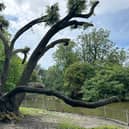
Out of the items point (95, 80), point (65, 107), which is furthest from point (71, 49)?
point (65, 107)

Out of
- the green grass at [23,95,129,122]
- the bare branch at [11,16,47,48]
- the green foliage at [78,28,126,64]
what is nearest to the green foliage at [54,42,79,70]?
the green foliage at [78,28,126,64]

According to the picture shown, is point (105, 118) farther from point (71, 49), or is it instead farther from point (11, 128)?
point (71, 49)

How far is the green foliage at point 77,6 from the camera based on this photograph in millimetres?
13109

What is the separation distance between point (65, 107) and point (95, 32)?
73.8 ft

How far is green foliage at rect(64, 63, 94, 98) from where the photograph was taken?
31.9m

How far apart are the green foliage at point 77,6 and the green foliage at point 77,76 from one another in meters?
18.9

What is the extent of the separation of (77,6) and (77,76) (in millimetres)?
19138

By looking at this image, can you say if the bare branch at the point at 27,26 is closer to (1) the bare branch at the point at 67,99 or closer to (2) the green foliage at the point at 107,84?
(1) the bare branch at the point at 67,99

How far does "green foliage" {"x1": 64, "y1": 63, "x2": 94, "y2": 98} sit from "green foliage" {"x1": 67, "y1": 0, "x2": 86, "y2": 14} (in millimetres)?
18882

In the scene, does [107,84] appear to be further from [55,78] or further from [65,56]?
[55,78]

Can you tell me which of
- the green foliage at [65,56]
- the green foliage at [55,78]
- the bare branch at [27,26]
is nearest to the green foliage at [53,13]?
the bare branch at [27,26]

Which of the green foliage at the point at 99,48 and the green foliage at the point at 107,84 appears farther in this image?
the green foliage at the point at 99,48

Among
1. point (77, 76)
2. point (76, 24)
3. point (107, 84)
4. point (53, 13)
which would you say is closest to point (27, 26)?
point (53, 13)

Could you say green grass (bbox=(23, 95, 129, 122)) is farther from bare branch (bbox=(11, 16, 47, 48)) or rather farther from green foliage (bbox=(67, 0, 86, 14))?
bare branch (bbox=(11, 16, 47, 48))
